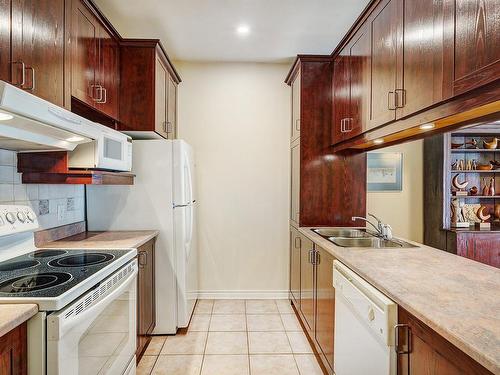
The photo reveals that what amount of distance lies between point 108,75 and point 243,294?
2.66 metres

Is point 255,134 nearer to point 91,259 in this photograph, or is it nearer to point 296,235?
point 296,235

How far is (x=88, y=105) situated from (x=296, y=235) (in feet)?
7.20

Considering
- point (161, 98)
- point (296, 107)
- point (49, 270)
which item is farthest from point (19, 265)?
point (296, 107)

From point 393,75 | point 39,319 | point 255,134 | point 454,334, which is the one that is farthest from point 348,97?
point 39,319

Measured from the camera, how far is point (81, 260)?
1849 millimetres

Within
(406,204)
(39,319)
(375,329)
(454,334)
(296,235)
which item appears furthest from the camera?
(406,204)

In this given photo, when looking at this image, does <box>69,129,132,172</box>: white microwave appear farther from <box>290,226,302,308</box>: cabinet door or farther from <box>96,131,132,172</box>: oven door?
<box>290,226,302,308</box>: cabinet door

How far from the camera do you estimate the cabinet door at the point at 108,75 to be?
2398mm

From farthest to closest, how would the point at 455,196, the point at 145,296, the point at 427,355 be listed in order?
1. the point at 455,196
2. the point at 145,296
3. the point at 427,355

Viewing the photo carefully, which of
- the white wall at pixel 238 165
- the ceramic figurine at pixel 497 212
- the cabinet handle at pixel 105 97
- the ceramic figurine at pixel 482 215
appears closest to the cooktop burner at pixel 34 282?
the cabinet handle at pixel 105 97

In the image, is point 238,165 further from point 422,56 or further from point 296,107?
point 422,56

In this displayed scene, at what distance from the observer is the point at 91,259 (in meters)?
1.86

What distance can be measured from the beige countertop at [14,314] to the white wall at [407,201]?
3.42m

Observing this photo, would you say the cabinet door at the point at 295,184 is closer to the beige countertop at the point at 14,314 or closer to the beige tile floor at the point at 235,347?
the beige tile floor at the point at 235,347
